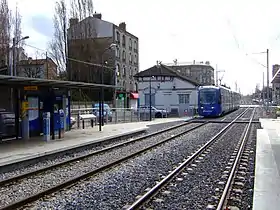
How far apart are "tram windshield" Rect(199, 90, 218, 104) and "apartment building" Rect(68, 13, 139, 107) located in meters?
11.1

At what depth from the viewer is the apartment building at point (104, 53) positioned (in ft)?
157

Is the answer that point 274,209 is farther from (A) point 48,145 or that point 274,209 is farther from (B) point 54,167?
(A) point 48,145

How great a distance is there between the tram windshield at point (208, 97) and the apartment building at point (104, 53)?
11.1 m

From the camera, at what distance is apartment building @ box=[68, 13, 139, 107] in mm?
47812

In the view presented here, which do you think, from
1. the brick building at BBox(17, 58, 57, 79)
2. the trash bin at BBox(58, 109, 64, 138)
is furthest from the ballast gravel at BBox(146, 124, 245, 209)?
the brick building at BBox(17, 58, 57, 79)

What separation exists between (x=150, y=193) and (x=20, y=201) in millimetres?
2520

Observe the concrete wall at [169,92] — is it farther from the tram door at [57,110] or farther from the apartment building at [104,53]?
the tram door at [57,110]

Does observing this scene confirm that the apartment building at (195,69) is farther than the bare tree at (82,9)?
Yes

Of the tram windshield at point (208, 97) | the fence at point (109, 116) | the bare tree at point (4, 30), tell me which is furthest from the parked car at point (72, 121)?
the tram windshield at point (208, 97)

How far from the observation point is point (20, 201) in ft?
24.0

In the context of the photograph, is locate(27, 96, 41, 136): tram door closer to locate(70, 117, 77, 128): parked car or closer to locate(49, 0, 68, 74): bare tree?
locate(70, 117, 77, 128): parked car

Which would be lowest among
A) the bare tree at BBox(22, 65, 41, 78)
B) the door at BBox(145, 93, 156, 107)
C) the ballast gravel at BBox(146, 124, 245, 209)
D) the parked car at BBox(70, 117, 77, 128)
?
the ballast gravel at BBox(146, 124, 245, 209)

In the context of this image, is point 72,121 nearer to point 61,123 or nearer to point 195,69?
point 61,123

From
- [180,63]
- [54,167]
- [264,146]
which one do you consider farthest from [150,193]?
[180,63]
